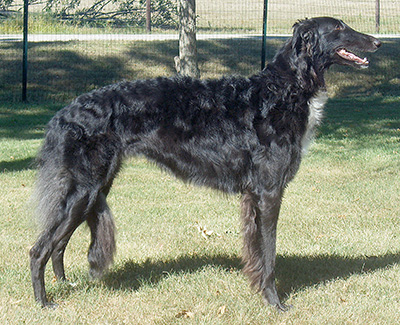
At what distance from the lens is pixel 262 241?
13.9 feet

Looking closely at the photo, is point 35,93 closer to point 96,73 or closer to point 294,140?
point 96,73

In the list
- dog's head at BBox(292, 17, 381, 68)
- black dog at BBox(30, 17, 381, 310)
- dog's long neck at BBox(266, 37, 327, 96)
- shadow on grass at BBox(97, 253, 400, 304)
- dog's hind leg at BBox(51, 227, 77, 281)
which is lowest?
shadow on grass at BBox(97, 253, 400, 304)

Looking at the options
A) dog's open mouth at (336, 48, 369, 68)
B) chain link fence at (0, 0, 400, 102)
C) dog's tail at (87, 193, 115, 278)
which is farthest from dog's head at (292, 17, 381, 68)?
chain link fence at (0, 0, 400, 102)

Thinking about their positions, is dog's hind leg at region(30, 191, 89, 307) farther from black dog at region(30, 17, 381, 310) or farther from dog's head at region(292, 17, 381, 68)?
dog's head at region(292, 17, 381, 68)

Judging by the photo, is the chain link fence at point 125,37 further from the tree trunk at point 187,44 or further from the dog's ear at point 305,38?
the dog's ear at point 305,38

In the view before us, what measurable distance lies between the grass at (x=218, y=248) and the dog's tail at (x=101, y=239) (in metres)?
0.18

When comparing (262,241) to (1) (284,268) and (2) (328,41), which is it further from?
(2) (328,41)

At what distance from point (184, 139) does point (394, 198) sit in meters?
3.96

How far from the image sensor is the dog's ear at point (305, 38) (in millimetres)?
4223

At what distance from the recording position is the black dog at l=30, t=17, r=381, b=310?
3.97m

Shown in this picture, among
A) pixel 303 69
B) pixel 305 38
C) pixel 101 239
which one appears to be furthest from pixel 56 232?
pixel 305 38

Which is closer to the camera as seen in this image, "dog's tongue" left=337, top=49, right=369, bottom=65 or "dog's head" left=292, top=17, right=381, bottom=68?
"dog's head" left=292, top=17, right=381, bottom=68

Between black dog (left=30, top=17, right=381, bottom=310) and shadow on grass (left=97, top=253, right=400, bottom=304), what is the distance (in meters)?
0.46

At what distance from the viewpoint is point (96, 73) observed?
49.7 ft
